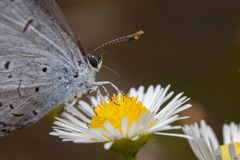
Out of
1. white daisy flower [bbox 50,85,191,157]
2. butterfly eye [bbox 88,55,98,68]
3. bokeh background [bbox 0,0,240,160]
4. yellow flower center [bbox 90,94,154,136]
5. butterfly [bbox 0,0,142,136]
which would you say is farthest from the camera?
bokeh background [bbox 0,0,240,160]

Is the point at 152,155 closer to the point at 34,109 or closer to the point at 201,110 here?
the point at 201,110

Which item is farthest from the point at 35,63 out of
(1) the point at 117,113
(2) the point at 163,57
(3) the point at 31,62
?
(2) the point at 163,57

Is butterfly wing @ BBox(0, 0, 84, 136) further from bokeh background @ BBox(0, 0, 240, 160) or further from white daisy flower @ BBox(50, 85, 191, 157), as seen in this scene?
bokeh background @ BBox(0, 0, 240, 160)

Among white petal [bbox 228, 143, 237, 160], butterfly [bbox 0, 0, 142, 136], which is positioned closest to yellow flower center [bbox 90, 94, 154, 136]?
butterfly [bbox 0, 0, 142, 136]

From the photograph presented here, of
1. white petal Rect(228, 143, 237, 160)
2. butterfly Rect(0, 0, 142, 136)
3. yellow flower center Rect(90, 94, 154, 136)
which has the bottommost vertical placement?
white petal Rect(228, 143, 237, 160)

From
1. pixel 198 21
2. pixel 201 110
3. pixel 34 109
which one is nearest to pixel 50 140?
pixel 34 109

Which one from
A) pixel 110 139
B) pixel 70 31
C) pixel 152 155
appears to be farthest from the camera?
pixel 152 155

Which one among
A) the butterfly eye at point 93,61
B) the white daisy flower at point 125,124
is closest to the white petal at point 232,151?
the white daisy flower at point 125,124

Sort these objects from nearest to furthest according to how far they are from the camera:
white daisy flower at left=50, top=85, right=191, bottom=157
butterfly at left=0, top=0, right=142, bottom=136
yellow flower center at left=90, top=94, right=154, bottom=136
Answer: white daisy flower at left=50, top=85, right=191, bottom=157
yellow flower center at left=90, top=94, right=154, bottom=136
butterfly at left=0, top=0, right=142, bottom=136

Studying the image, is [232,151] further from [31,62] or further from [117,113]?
[31,62]
